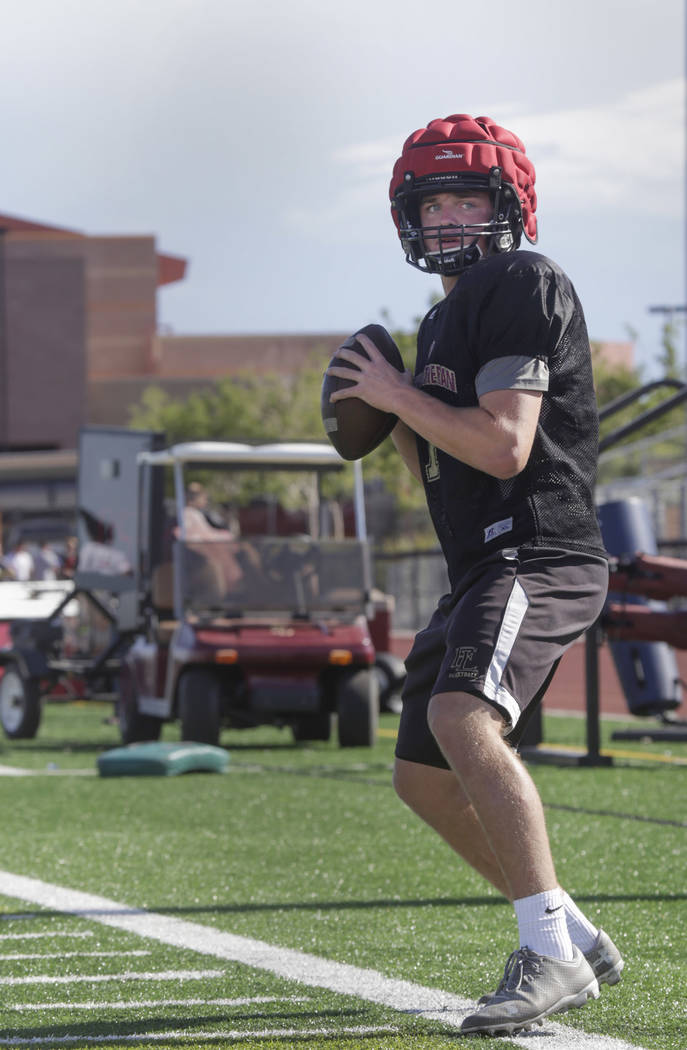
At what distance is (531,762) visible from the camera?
11.4 metres

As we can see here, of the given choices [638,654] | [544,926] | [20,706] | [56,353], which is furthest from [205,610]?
[56,353]

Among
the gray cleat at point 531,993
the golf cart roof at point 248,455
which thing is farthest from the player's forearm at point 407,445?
the golf cart roof at point 248,455

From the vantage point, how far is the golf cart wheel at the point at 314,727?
44.1ft

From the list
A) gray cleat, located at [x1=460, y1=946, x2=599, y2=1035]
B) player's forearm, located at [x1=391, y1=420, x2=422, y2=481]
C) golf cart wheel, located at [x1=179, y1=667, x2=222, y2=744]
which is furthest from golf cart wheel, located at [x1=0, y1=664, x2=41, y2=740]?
gray cleat, located at [x1=460, y1=946, x2=599, y2=1035]

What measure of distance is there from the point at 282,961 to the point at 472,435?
180 centimetres

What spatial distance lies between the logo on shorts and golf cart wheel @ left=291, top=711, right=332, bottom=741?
9.83 metres

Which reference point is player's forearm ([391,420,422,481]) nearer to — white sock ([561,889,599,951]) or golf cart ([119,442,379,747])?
white sock ([561,889,599,951])

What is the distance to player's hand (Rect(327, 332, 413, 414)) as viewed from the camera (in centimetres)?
377

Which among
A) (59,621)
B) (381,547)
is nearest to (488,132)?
(59,621)

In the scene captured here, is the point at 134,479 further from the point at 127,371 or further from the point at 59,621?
the point at 127,371

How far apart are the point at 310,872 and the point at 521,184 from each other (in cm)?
337

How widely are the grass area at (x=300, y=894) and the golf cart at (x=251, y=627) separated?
100cm

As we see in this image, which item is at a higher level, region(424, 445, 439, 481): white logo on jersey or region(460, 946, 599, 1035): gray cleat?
region(424, 445, 439, 481): white logo on jersey

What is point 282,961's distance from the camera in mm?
4699
